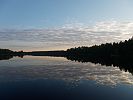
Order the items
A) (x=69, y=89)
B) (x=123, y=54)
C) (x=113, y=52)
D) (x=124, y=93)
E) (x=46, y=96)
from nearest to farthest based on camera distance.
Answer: (x=46, y=96) < (x=124, y=93) < (x=69, y=89) < (x=123, y=54) < (x=113, y=52)

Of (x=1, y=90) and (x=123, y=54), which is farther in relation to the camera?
(x=123, y=54)

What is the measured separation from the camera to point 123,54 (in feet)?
582

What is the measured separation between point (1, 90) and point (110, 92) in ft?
46.0

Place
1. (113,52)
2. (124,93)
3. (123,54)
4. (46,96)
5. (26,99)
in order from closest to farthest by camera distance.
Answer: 1. (26,99)
2. (46,96)
3. (124,93)
4. (123,54)
5. (113,52)

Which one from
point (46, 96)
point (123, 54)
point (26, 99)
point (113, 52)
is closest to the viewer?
point (26, 99)

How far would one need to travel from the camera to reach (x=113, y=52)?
199250mm

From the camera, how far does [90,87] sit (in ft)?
130

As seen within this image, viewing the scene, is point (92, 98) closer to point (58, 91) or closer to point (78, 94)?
point (78, 94)

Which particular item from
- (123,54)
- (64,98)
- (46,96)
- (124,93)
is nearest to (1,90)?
(46,96)

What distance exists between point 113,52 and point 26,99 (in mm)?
173418

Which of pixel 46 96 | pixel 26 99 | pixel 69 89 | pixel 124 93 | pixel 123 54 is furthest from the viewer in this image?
pixel 123 54

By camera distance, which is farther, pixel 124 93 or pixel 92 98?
pixel 124 93

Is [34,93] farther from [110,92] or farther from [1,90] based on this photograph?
[110,92]

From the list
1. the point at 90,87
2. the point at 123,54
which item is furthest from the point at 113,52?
the point at 90,87
